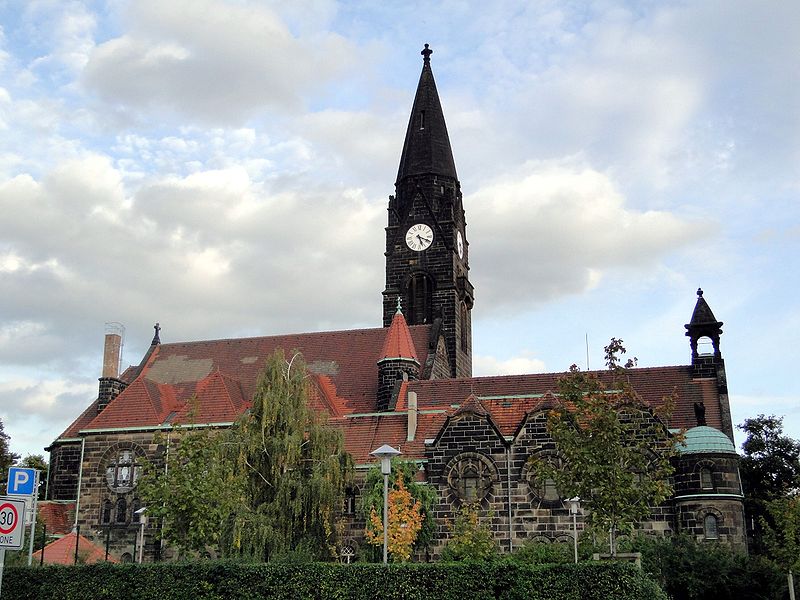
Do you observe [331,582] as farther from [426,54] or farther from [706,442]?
[426,54]

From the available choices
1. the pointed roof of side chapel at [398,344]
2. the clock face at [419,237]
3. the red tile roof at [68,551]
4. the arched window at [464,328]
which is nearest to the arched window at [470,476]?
the pointed roof of side chapel at [398,344]

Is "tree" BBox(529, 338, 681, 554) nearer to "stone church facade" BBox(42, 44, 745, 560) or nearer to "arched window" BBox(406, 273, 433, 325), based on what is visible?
"stone church facade" BBox(42, 44, 745, 560)

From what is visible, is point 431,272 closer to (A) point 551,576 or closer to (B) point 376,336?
(B) point 376,336

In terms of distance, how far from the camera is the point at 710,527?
37.5 m

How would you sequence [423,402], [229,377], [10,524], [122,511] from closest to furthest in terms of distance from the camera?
[10,524] → [423,402] → [122,511] → [229,377]

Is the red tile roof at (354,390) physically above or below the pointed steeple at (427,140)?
below

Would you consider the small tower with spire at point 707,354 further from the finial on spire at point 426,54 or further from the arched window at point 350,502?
the finial on spire at point 426,54

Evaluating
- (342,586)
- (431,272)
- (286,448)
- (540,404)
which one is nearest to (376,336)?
(431,272)

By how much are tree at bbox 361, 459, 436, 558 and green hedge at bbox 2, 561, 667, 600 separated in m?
14.1

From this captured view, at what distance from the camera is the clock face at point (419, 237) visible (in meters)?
57.2

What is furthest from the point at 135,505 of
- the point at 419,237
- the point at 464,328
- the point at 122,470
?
the point at 419,237

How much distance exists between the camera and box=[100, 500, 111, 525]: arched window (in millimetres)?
46594

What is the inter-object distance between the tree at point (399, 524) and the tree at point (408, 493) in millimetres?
41

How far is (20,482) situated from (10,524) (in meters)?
2.79
